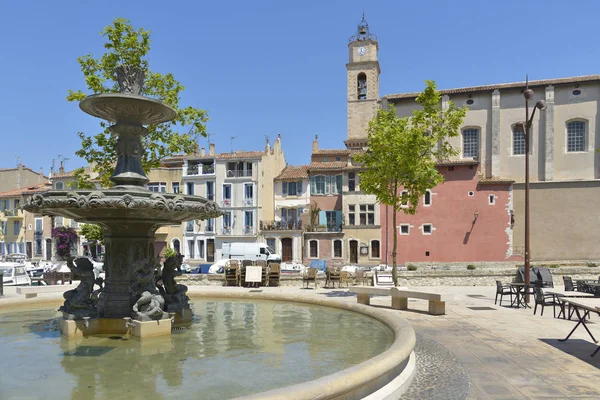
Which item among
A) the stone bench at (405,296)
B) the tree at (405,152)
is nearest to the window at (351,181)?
the tree at (405,152)

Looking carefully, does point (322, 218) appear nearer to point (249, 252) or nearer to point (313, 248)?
point (313, 248)

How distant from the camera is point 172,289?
10156 millimetres

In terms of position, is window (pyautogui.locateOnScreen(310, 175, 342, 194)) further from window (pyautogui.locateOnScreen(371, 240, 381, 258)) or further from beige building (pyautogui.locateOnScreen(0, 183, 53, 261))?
beige building (pyautogui.locateOnScreen(0, 183, 53, 261))

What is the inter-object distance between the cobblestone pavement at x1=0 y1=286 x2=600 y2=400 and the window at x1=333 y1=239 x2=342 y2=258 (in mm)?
32059

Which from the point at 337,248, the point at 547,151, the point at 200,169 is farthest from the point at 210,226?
the point at 547,151

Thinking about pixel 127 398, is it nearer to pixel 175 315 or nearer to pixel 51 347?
pixel 51 347

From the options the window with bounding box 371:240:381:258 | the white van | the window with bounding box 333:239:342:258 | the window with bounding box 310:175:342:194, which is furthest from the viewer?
the window with bounding box 310:175:342:194

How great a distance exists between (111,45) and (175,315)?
1418 cm

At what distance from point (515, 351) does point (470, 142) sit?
43.8 m

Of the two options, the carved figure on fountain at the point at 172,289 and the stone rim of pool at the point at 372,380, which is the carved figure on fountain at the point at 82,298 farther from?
the stone rim of pool at the point at 372,380

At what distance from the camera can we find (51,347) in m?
7.91

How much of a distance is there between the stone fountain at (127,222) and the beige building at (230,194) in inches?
1578

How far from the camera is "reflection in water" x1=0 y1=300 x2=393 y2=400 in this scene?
574 cm

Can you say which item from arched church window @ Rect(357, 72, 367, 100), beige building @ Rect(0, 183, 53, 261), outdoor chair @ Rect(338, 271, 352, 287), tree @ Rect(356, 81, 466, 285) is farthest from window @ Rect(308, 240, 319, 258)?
beige building @ Rect(0, 183, 53, 261)
